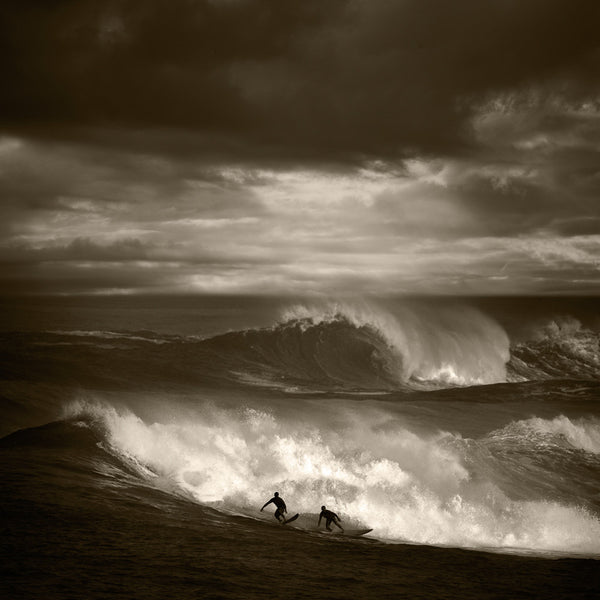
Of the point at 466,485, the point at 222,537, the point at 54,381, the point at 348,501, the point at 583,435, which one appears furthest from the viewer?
the point at 54,381

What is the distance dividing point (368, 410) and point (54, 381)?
1623 centimetres

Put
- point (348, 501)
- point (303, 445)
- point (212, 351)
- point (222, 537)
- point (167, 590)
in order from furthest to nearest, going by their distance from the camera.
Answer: point (212, 351), point (303, 445), point (348, 501), point (222, 537), point (167, 590)

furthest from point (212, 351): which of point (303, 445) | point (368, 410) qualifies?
point (303, 445)

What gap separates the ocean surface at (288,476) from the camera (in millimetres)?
10570

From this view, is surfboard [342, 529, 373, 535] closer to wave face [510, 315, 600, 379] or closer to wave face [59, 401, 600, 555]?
wave face [59, 401, 600, 555]

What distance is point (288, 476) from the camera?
1984cm

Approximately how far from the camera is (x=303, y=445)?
22.7 metres

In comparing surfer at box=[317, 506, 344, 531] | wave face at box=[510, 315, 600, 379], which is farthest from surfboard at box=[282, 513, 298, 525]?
wave face at box=[510, 315, 600, 379]

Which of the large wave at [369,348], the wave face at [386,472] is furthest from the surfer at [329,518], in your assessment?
the large wave at [369,348]

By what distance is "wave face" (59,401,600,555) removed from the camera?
17.2 meters

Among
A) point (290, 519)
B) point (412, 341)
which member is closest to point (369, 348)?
point (412, 341)

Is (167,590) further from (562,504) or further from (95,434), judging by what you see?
(562,504)

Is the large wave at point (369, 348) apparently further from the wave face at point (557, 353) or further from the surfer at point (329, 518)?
the surfer at point (329, 518)

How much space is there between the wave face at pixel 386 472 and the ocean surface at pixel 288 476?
77mm
